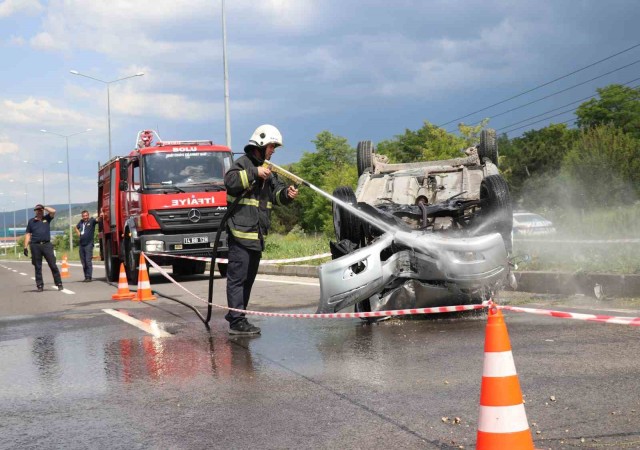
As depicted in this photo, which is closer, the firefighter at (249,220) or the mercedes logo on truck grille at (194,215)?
the firefighter at (249,220)

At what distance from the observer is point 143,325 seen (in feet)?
31.3

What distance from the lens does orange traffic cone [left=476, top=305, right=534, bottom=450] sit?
3.46m

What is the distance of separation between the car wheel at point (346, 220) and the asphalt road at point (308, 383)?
967mm

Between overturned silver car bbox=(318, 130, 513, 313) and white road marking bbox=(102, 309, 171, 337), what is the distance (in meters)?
1.91

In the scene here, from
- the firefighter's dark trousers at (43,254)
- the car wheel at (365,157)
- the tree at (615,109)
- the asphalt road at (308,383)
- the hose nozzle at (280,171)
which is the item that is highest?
the tree at (615,109)

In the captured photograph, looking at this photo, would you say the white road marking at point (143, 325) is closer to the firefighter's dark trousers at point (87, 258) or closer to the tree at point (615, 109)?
the firefighter's dark trousers at point (87, 258)

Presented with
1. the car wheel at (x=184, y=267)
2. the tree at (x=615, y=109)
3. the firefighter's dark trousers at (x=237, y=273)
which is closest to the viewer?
the firefighter's dark trousers at (x=237, y=273)

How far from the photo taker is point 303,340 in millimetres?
7785

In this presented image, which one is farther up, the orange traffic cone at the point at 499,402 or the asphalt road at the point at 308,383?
the orange traffic cone at the point at 499,402

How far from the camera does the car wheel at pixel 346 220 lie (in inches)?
348

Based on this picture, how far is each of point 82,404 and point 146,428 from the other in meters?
0.91

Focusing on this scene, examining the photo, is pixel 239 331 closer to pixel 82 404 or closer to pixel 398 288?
pixel 398 288

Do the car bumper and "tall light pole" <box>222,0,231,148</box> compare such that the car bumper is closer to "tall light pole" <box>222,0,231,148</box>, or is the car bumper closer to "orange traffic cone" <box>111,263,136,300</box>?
"orange traffic cone" <box>111,263,136,300</box>

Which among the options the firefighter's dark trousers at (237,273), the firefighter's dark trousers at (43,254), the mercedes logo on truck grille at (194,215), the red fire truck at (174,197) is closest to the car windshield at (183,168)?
the red fire truck at (174,197)
